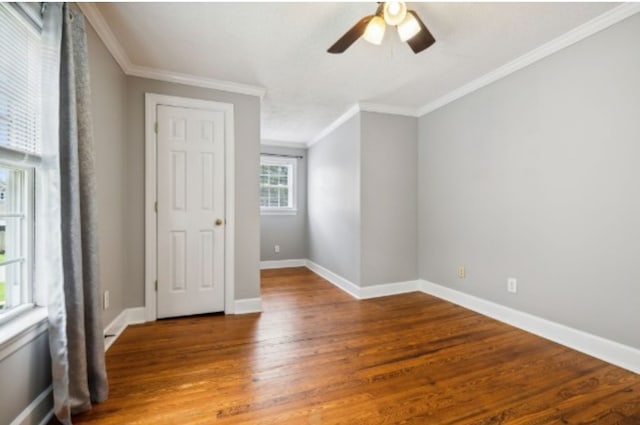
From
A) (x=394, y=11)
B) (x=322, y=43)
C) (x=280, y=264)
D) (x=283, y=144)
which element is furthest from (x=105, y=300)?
(x=283, y=144)

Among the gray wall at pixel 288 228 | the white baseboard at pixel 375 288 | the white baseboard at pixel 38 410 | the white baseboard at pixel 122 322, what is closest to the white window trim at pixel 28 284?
the white baseboard at pixel 38 410

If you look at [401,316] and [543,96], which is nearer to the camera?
[543,96]

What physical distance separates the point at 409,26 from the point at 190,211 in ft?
7.75

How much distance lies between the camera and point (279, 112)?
3.67 meters

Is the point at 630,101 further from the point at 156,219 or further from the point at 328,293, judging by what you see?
the point at 156,219

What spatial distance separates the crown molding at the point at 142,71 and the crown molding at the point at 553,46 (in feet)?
6.99

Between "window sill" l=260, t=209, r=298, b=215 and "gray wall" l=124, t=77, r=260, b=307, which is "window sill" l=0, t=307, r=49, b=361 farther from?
"window sill" l=260, t=209, r=298, b=215

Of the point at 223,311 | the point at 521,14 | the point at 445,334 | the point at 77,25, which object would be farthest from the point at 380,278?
A: the point at 77,25

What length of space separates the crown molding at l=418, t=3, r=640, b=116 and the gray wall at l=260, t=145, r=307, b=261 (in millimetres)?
2796

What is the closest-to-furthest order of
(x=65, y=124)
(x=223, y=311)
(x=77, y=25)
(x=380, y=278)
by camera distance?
(x=65, y=124), (x=77, y=25), (x=223, y=311), (x=380, y=278)

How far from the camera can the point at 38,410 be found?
1.32m

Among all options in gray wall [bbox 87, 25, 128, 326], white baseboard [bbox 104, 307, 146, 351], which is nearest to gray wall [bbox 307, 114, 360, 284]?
white baseboard [bbox 104, 307, 146, 351]

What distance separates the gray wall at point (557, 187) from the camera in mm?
1850

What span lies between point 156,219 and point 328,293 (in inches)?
84.2
